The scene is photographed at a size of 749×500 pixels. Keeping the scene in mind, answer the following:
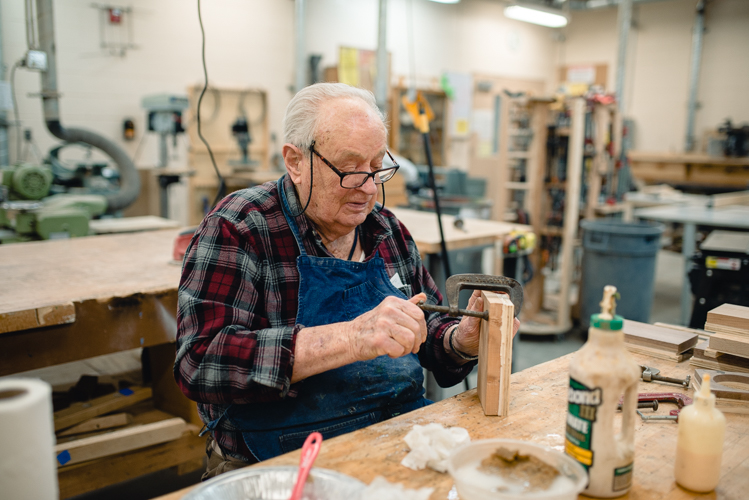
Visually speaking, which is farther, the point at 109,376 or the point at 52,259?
the point at 109,376

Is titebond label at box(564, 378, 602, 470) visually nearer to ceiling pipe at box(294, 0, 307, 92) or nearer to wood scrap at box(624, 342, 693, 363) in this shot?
wood scrap at box(624, 342, 693, 363)

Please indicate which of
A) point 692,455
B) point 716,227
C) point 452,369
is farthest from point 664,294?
point 692,455

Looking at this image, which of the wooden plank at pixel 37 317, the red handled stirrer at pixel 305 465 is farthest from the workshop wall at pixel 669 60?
the red handled stirrer at pixel 305 465

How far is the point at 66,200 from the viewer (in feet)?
11.4

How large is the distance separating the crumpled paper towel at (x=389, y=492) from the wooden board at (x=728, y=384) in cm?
73

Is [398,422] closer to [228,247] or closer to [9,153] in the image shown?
[228,247]

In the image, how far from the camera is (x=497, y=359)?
116cm

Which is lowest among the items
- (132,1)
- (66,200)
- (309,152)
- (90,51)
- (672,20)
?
(66,200)

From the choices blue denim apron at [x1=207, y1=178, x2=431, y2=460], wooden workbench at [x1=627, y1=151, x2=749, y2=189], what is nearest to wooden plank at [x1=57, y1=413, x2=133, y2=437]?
blue denim apron at [x1=207, y1=178, x2=431, y2=460]

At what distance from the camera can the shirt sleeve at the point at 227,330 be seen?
1099mm

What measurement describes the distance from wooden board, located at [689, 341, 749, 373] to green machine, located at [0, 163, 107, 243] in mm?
3117

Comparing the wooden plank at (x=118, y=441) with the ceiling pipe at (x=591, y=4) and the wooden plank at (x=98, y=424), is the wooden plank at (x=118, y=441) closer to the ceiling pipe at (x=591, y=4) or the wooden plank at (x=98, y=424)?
the wooden plank at (x=98, y=424)

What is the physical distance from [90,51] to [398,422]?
5445 mm

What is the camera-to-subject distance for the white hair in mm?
1338
